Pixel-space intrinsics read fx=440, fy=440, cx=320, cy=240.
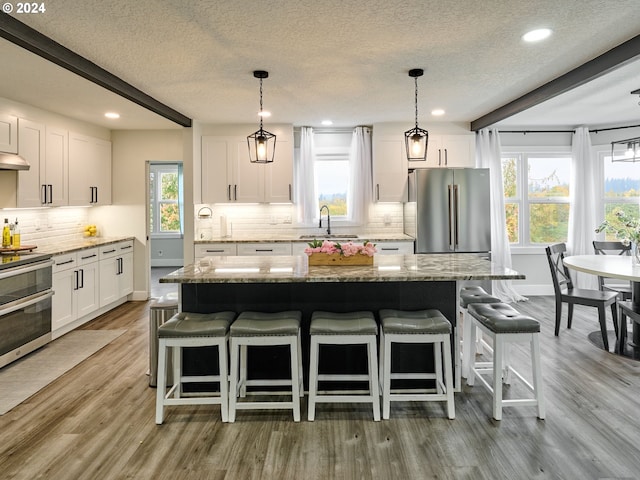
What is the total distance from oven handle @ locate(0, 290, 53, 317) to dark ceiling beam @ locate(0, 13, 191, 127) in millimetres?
1991

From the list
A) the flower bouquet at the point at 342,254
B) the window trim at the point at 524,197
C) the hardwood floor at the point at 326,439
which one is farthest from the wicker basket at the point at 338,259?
the window trim at the point at 524,197

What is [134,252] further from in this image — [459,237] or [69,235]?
[459,237]

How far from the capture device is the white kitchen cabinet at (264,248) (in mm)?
5785

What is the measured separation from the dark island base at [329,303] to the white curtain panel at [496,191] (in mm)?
3590

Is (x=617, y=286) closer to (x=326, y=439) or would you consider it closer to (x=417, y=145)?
(x=417, y=145)

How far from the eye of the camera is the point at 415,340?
2.75m

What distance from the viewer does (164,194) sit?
9875 mm

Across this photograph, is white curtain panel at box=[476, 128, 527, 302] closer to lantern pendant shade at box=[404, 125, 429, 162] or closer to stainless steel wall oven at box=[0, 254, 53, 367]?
lantern pendant shade at box=[404, 125, 429, 162]

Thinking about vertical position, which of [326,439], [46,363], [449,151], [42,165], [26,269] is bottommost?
[326,439]

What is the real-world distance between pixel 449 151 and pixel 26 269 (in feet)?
16.8

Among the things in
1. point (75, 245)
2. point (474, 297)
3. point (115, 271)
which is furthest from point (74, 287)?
point (474, 297)

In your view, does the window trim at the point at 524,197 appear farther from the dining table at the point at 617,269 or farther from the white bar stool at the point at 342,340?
the white bar stool at the point at 342,340

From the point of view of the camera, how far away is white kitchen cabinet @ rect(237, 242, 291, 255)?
19.0 ft

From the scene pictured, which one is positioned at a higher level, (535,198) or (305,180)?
(305,180)
